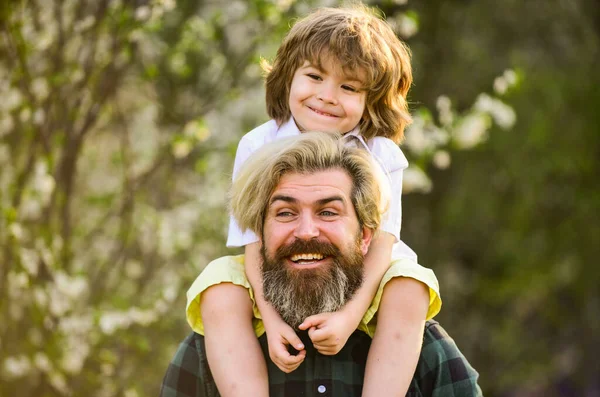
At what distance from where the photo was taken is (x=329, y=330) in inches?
132

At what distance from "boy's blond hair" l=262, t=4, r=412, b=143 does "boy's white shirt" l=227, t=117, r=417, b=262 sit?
0.05 meters

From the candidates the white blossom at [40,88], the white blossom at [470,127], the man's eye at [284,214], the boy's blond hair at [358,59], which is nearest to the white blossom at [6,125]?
the white blossom at [40,88]

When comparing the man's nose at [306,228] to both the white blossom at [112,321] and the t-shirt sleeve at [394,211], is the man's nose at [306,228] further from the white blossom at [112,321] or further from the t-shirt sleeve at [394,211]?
the white blossom at [112,321]

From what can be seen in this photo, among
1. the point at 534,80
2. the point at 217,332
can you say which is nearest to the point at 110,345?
the point at 217,332

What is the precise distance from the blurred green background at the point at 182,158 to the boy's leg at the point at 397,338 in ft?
9.89

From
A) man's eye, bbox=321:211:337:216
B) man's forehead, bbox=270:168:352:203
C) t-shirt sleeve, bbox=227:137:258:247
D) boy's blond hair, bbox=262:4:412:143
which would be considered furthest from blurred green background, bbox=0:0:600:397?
man's eye, bbox=321:211:337:216

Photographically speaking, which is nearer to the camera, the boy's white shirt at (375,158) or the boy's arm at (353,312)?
the boy's arm at (353,312)

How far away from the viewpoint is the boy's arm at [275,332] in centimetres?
336

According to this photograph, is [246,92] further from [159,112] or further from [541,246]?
[541,246]

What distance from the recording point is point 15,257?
633 cm

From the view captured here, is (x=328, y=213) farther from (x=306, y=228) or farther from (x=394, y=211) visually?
(x=394, y=211)

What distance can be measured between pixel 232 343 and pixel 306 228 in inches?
17.7

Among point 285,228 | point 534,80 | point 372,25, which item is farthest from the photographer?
point 534,80

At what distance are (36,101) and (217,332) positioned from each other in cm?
349
